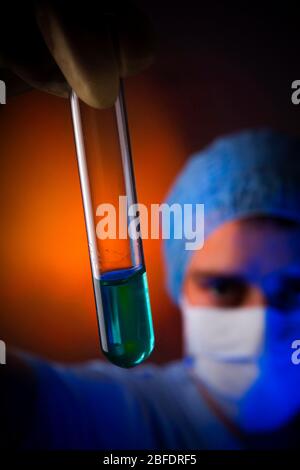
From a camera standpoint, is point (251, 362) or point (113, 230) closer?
point (113, 230)

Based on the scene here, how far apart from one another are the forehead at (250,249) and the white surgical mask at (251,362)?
12cm

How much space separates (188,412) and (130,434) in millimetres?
176

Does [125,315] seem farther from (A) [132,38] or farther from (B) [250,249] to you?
(B) [250,249]

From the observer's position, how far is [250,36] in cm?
103

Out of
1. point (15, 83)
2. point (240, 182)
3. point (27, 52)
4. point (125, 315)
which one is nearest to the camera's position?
point (125, 315)

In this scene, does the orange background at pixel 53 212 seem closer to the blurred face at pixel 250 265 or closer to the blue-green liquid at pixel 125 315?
the blurred face at pixel 250 265

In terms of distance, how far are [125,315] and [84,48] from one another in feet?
1.15

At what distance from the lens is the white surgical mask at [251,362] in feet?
3.45

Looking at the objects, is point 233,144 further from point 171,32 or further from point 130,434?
point 130,434

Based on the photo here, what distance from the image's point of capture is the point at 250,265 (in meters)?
1.09

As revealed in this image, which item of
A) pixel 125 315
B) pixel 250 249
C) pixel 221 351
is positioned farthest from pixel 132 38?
pixel 221 351

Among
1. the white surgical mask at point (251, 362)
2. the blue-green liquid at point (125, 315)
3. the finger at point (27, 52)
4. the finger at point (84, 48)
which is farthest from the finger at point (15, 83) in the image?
the white surgical mask at point (251, 362)

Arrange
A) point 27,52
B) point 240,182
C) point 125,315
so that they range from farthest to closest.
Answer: point 240,182 < point 27,52 < point 125,315
